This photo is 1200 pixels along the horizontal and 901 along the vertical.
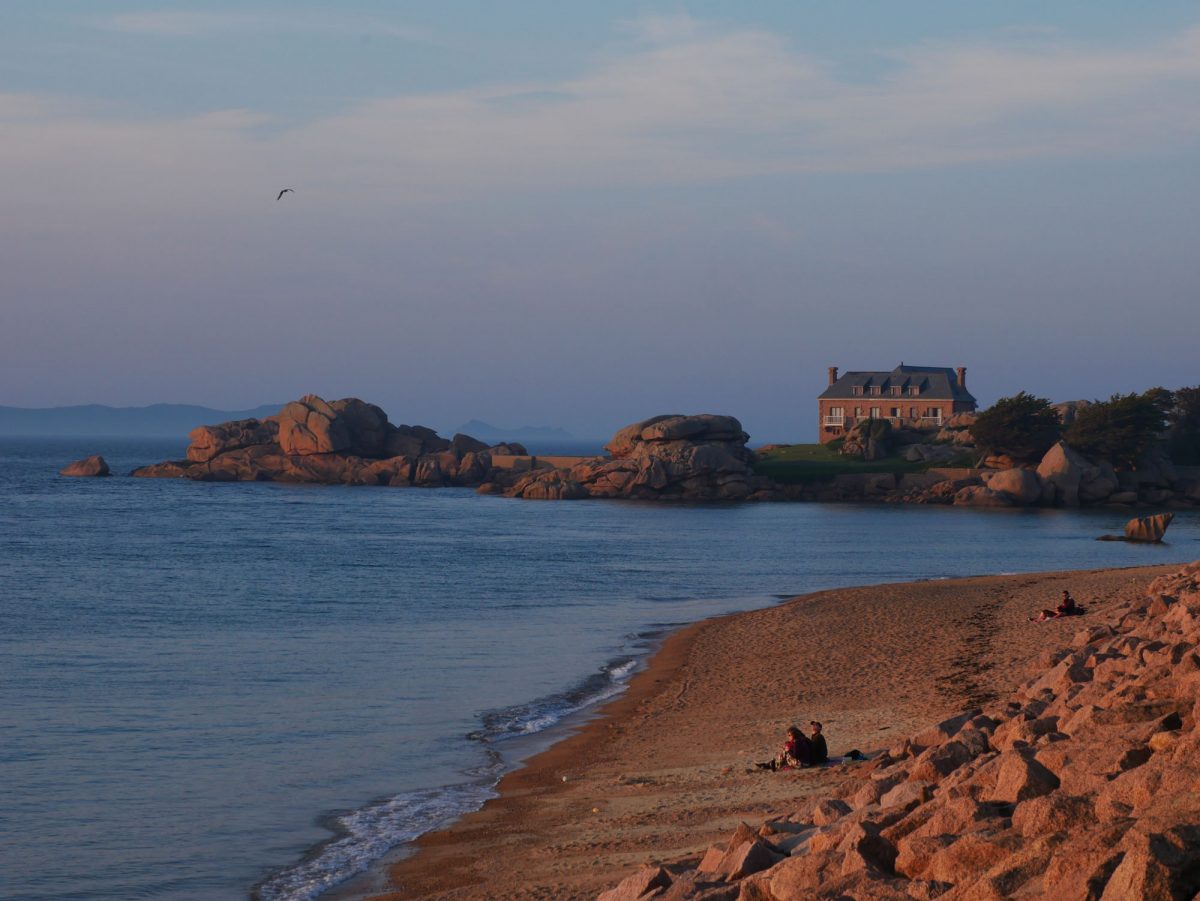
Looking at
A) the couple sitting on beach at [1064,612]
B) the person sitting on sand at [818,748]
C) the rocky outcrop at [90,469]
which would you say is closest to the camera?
the person sitting on sand at [818,748]

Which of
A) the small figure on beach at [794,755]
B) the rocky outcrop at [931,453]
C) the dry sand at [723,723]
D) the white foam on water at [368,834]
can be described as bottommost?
the white foam on water at [368,834]

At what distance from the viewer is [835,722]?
20.1 meters

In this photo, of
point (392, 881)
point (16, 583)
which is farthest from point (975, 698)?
point (16, 583)

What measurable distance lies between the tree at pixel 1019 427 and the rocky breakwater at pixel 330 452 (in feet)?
143

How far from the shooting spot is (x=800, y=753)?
16.3 metres

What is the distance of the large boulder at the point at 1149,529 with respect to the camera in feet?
212

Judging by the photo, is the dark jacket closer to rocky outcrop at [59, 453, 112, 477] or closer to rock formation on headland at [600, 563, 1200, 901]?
rock formation on headland at [600, 563, 1200, 901]

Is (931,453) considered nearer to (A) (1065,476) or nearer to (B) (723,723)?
(A) (1065,476)

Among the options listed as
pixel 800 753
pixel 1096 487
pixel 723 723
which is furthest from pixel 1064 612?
pixel 1096 487

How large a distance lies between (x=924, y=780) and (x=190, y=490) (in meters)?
104

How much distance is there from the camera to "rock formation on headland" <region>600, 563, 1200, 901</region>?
6.44m

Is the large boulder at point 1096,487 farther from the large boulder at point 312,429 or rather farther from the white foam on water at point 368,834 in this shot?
the white foam on water at point 368,834

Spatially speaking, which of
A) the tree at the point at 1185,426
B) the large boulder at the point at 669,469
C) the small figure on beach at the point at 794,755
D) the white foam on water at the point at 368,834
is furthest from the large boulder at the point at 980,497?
the white foam on water at the point at 368,834

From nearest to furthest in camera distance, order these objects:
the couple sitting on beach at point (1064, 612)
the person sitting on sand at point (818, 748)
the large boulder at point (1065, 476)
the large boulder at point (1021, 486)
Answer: the person sitting on sand at point (818, 748) < the couple sitting on beach at point (1064, 612) < the large boulder at point (1021, 486) < the large boulder at point (1065, 476)
